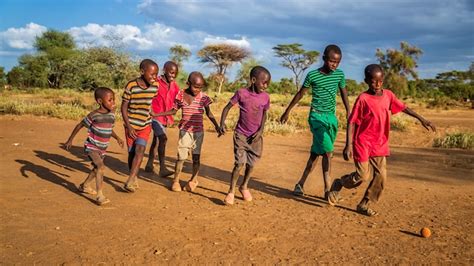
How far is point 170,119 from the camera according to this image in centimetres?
646

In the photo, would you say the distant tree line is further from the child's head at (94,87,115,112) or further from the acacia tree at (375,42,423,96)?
the child's head at (94,87,115,112)

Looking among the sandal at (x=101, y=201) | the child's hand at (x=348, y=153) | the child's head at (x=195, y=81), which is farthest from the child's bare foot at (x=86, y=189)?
the child's hand at (x=348, y=153)

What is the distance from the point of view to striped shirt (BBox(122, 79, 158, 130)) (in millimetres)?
5215

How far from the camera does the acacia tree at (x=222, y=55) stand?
43.3 meters

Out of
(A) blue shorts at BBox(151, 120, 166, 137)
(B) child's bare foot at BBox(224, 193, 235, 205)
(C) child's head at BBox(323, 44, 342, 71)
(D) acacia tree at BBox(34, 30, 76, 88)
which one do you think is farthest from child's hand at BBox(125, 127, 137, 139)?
(D) acacia tree at BBox(34, 30, 76, 88)

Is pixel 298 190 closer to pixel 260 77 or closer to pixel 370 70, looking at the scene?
pixel 260 77

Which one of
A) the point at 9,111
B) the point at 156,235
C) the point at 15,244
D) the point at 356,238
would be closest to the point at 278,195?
the point at 356,238

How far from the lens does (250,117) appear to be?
5.02 metres

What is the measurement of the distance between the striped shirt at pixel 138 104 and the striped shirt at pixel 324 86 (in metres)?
1.96

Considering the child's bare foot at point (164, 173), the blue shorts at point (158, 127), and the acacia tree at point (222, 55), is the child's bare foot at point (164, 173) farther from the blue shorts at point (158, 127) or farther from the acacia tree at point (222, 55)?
the acacia tree at point (222, 55)

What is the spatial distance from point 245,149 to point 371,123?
58.3 inches

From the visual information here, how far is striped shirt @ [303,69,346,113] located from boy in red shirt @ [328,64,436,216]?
2.04ft

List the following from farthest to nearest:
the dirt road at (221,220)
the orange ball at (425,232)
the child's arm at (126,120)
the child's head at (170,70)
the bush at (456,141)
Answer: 1. the bush at (456,141)
2. the child's head at (170,70)
3. the child's arm at (126,120)
4. the orange ball at (425,232)
5. the dirt road at (221,220)

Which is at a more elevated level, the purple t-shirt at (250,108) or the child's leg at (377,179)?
the purple t-shirt at (250,108)
